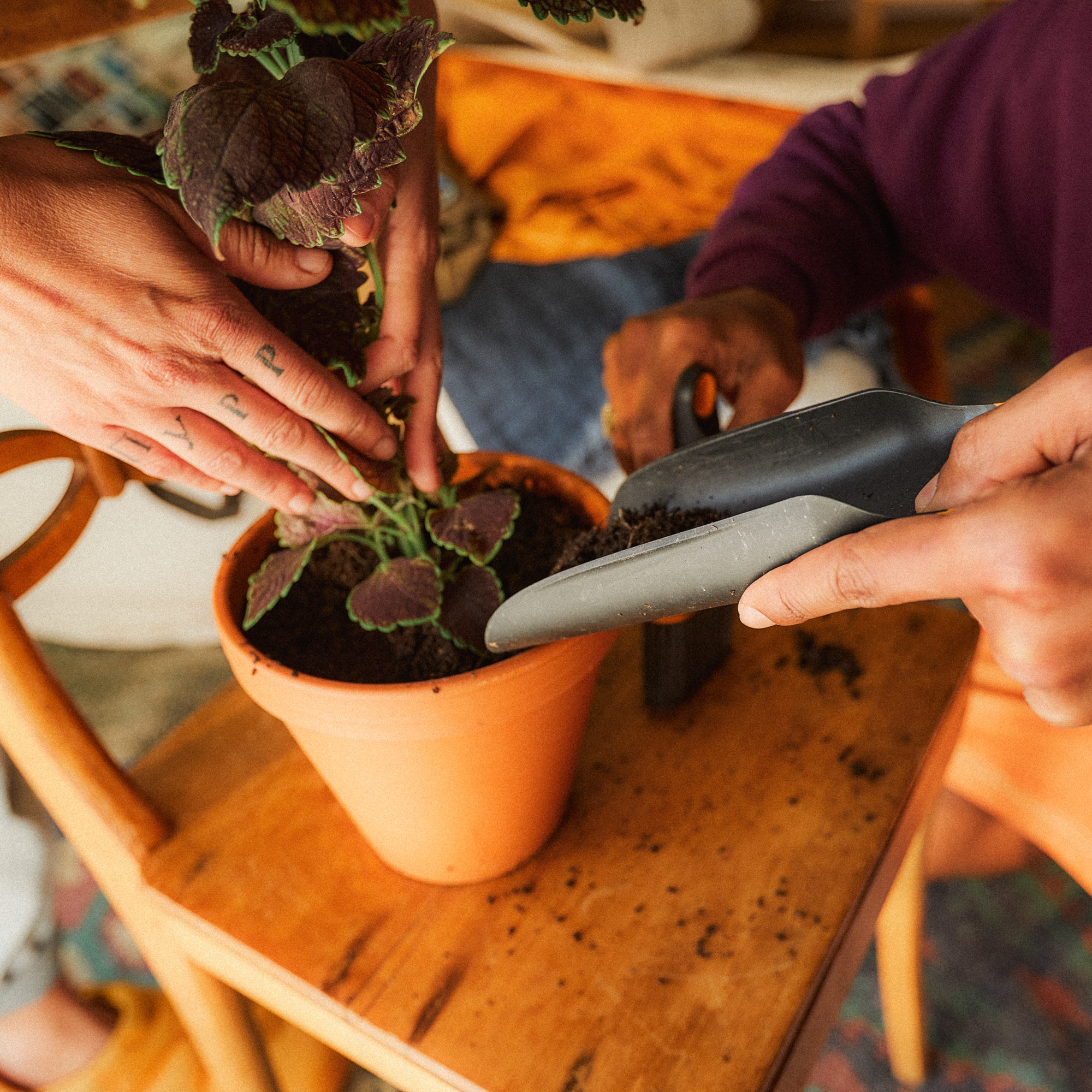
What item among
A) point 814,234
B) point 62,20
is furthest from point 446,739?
point 814,234

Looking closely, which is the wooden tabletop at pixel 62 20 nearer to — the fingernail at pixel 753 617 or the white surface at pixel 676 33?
the fingernail at pixel 753 617

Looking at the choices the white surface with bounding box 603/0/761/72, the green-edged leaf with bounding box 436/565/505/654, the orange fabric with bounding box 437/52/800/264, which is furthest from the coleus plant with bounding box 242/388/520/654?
the white surface with bounding box 603/0/761/72

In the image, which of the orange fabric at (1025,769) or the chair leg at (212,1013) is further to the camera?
the orange fabric at (1025,769)

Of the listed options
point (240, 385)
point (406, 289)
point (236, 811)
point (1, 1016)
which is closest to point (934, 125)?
point (406, 289)

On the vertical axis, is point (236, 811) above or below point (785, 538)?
below

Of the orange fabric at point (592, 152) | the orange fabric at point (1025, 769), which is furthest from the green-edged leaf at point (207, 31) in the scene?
the orange fabric at point (592, 152)

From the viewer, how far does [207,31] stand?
0.34 meters

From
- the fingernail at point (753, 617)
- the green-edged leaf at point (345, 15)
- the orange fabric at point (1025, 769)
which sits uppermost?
the green-edged leaf at point (345, 15)

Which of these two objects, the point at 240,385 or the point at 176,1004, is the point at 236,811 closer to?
the point at 176,1004

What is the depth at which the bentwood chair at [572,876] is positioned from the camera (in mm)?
432

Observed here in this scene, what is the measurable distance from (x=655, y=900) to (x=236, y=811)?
288mm

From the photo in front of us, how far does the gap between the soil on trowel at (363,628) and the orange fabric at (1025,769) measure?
447 millimetres

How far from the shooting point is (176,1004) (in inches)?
23.0

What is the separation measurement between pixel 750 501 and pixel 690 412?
15cm
